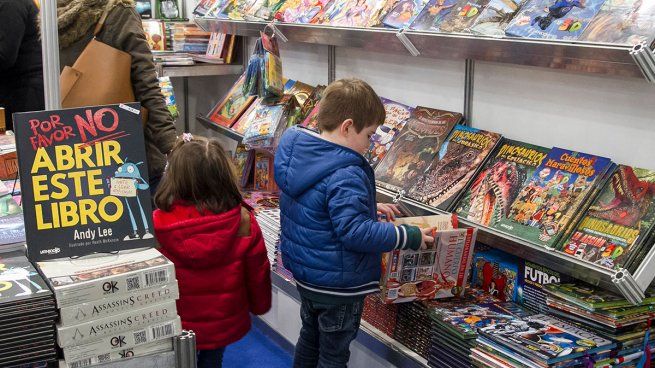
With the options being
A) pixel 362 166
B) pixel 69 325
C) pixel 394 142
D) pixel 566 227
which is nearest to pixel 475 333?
pixel 566 227

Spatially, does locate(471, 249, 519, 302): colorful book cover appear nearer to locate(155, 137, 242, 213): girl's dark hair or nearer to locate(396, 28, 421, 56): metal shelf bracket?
locate(396, 28, 421, 56): metal shelf bracket

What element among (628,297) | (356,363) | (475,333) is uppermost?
(628,297)

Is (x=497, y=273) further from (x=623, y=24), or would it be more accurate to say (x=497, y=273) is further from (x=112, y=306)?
(x=112, y=306)

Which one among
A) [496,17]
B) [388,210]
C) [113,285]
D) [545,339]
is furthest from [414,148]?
[113,285]

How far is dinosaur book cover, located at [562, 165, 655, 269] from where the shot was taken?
2398 millimetres

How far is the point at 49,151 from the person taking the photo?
68.4 inches

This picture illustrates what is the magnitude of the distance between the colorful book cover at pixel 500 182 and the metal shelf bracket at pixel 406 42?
52 cm

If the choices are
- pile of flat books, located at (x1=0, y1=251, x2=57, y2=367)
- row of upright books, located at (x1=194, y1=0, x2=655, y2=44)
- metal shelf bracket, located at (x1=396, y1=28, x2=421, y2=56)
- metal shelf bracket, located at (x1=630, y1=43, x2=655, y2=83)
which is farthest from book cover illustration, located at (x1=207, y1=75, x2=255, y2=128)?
pile of flat books, located at (x1=0, y1=251, x2=57, y2=367)

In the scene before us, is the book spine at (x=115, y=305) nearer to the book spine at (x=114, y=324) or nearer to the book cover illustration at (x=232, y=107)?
the book spine at (x=114, y=324)

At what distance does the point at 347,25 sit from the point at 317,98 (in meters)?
0.71

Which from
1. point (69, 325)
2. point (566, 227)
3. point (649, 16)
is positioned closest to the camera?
point (69, 325)

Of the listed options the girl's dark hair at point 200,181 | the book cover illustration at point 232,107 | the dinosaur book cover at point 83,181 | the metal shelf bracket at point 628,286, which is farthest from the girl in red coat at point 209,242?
the book cover illustration at point 232,107

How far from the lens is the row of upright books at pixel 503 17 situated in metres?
2.36

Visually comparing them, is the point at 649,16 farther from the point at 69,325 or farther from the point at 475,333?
the point at 69,325
